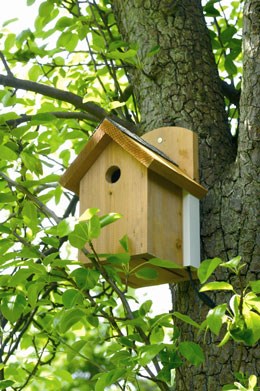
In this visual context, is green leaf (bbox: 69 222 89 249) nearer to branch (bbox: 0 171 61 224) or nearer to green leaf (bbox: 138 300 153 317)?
branch (bbox: 0 171 61 224)

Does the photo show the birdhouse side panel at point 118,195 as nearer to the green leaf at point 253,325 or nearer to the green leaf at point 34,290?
the green leaf at point 34,290

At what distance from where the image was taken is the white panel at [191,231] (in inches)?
88.0

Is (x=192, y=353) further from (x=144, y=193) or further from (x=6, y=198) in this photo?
(x=6, y=198)

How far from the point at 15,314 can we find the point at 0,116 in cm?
55

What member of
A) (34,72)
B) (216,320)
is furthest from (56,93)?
(216,320)

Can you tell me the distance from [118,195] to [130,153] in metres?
0.13

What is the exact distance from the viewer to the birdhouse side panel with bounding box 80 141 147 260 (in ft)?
7.19

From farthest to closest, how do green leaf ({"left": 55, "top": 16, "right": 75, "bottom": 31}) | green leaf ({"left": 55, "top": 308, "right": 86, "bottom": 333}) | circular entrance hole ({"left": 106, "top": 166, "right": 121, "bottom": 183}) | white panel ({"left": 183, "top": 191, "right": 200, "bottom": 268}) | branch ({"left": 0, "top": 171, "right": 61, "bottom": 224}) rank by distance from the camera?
1. green leaf ({"left": 55, "top": 16, "right": 75, "bottom": 31})
2. circular entrance hole ({"left": 106, "top": 166, "right": 121, "bottom": 183})
3. white panel ({"left": 183, "top": 191, "right": 200, "bottom": 268})
4. branch ({"left": 0, "top": 171, "right": 61, "bottom": 224})
5. green leaf ({"left": 55, "top": 308, "right": 86, "bottom": 333})

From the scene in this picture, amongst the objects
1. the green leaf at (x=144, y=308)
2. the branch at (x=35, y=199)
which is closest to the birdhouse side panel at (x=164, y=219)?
the green leaf at (x=144, y=308)

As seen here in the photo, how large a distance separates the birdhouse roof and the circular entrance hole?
0.07 meters

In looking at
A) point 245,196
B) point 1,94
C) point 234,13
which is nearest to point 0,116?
point 1,94

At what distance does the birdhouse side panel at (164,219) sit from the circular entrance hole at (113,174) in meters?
0.16

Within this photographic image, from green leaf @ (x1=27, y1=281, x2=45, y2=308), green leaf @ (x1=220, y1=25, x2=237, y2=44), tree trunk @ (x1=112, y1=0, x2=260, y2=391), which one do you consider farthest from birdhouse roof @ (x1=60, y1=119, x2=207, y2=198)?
green leaf @ (x1=220, y1=25, x2=237, y2=44)

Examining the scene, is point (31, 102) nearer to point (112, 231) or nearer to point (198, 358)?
point (112, 231)
